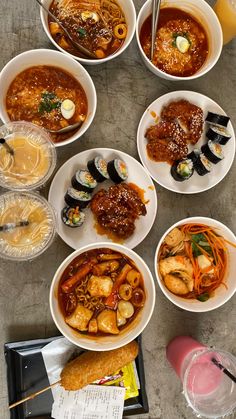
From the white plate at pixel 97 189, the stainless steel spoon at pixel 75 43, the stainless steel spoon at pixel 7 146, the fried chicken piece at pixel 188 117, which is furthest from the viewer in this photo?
the fried chicken piece at pixel 188 117

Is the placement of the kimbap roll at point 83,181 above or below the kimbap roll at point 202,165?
below

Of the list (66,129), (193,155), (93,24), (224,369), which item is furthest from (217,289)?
(93,24)

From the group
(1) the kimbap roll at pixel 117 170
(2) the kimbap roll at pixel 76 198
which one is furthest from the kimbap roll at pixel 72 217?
(1) the kimbap roll at pixel 117 170

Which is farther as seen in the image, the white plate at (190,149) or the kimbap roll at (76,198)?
the white plate at (190,149)

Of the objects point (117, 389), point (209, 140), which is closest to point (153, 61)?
point (209, 140)

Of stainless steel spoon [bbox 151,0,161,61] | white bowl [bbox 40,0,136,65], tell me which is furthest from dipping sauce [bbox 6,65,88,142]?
stainless steel spoon [bbox 151,0,161,61]

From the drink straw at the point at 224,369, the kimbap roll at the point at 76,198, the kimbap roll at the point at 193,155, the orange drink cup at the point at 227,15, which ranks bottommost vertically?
the drink straw at the point at 224,369

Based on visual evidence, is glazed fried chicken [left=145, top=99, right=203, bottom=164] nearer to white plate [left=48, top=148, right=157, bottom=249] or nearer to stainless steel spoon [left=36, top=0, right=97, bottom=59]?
white plate [left=48, top=148, right=157, bottom=249]

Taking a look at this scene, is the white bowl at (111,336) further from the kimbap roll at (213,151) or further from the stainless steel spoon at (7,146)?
the kimbap roll at (213,151)
